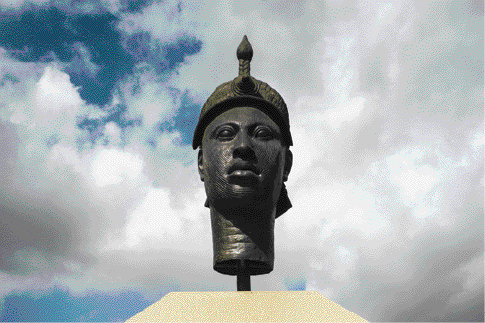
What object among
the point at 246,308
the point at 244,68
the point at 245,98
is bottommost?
the point at 246,308

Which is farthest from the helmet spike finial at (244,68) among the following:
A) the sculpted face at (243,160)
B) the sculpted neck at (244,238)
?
the sculpted neck at (244,238)

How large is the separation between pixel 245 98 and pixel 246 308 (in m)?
3.18

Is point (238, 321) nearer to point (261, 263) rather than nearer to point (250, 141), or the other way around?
point (261, 263)

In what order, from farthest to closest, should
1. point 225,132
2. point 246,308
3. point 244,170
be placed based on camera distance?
point 225,132, point 244,170, point 246,308

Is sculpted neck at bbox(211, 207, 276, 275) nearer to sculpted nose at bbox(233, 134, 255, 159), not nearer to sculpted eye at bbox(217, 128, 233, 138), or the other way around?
sculpted nose at bbox(233, 134, 255, 159)

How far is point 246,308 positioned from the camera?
404 cm

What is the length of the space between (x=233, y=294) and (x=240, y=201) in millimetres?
1774

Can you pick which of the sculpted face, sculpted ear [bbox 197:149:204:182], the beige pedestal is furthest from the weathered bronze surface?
the beige pedestal

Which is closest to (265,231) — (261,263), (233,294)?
(261,263)

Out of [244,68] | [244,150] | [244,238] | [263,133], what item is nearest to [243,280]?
[244,238]

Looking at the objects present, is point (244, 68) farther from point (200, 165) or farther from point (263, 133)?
point (200, 165)

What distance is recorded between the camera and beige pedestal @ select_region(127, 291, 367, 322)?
12.8ft

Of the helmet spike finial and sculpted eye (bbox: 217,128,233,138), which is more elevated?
the helmet spike finial

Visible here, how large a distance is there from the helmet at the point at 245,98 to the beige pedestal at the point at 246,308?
284cm
